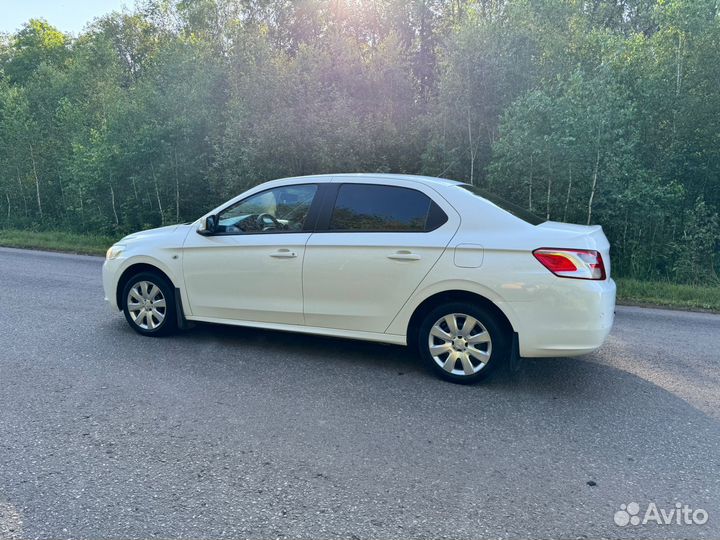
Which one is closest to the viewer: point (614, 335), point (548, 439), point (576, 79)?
point (548, 439)

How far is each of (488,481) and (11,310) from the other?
21.8 ft

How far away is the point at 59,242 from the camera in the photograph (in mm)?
16125

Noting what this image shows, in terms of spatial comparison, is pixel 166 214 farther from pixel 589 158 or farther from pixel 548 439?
pixel 548 439

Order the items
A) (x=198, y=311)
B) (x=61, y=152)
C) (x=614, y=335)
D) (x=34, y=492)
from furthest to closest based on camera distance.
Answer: (x=61, y=152), (x=614, y=335), (x=198, y=311), (x=34, y=492)

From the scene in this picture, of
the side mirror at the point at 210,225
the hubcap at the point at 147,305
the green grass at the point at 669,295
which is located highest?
the side mirror at the point at 210,225

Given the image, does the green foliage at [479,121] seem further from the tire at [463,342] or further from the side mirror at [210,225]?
the side mirror at [210,225]

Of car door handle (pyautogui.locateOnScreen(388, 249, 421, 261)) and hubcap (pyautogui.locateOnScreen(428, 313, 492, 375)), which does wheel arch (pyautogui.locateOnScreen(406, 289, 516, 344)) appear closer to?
hubcap (pyautogui.locateOnScreen(428, 313, 492, 375))

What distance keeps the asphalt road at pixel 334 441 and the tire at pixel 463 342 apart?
0.16 meters

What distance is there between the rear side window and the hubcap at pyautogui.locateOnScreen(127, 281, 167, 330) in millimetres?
2150

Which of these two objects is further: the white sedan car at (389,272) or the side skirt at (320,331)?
the side skirt at (320,331)

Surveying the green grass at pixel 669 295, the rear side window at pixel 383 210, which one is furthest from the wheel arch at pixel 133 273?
the green grass at pixel 669 295

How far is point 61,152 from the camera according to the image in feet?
75.6

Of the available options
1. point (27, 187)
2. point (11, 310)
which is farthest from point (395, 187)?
point (27, 187)

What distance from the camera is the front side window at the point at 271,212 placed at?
5379 mm
